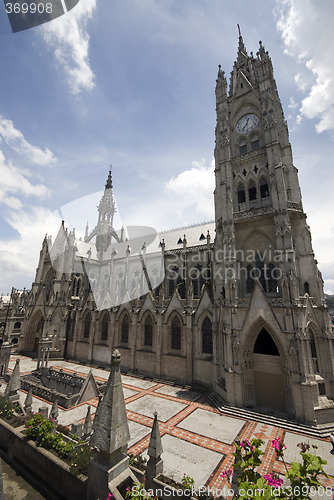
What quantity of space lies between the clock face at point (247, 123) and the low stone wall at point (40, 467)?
95.0 feet

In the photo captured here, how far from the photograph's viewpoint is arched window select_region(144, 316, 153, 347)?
26656mm

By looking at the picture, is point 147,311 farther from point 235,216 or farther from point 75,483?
point 75,483

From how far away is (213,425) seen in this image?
48.4ft

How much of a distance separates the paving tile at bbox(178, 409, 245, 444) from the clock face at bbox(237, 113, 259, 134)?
86.0ft

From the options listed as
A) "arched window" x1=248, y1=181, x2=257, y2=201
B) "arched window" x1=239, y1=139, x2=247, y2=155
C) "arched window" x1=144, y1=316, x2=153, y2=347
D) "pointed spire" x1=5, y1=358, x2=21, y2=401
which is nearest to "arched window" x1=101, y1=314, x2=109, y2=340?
"arched window" x1=144, y1=316, x2=153, y2=347

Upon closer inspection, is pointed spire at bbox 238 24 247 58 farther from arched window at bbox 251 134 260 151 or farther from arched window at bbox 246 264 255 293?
arched window at bbox 246 264 255 293

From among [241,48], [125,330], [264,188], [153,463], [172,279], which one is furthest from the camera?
[172,279]

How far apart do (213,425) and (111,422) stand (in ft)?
38.4

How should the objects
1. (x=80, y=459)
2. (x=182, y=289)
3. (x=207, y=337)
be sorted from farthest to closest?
(x=182, y=289)
(x=207, y=337)
(x=80, y=459)

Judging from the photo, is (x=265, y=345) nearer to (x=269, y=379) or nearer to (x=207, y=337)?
(x=269, y=379)

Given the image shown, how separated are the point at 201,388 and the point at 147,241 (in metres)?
26.2

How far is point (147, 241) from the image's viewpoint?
42094 mm

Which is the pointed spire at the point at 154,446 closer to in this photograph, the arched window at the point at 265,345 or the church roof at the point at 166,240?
the arched window at the point at 265,345

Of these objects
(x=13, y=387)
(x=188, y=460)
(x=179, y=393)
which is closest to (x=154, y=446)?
(x=188, y=460)
